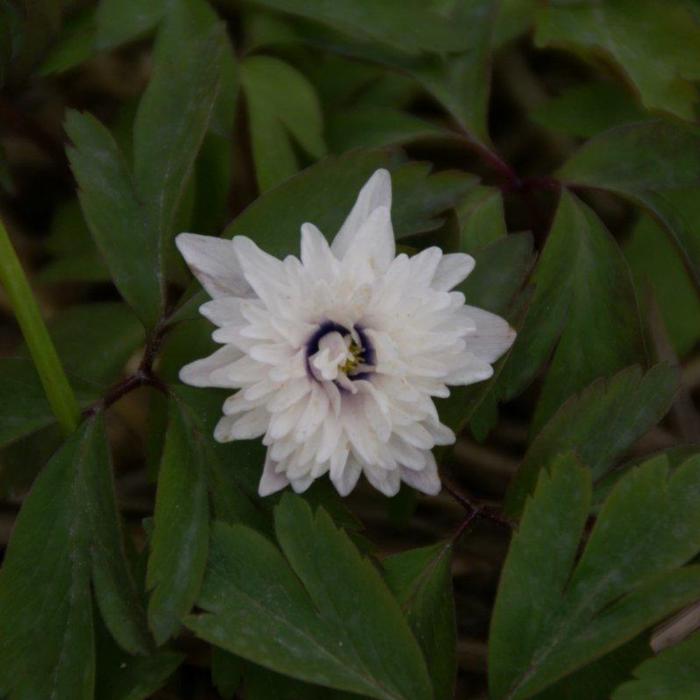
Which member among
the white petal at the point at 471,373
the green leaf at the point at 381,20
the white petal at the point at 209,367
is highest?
the green leaf at the point at 381,20

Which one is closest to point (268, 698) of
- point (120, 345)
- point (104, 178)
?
point (120, 345)

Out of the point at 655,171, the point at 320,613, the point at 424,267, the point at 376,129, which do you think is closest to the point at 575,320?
the point at 655,171

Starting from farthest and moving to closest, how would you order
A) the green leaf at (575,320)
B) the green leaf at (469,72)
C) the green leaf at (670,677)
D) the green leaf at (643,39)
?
the green leaf at (469,72), the green leaf at (643,39), the green leaf at (575,320), the green leaf at (670,677)

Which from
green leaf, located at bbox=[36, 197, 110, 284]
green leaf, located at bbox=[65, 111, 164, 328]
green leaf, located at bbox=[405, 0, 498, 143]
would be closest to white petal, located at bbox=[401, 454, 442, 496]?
green leaf, located at bbox=[65, 111, 164, 328]

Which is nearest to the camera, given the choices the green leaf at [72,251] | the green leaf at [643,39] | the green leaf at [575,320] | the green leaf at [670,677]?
the green leaf at [670,677]

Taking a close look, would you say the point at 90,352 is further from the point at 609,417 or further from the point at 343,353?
the point at 609,417

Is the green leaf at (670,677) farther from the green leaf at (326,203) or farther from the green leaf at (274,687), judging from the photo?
the green leaf at (326,203)

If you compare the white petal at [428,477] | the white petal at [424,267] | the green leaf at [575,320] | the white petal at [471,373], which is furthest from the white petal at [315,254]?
the green leaf at [575,320]

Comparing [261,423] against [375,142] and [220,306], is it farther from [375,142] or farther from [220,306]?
[375,142]

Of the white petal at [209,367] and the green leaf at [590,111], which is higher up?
the green leaf at [590,111]
